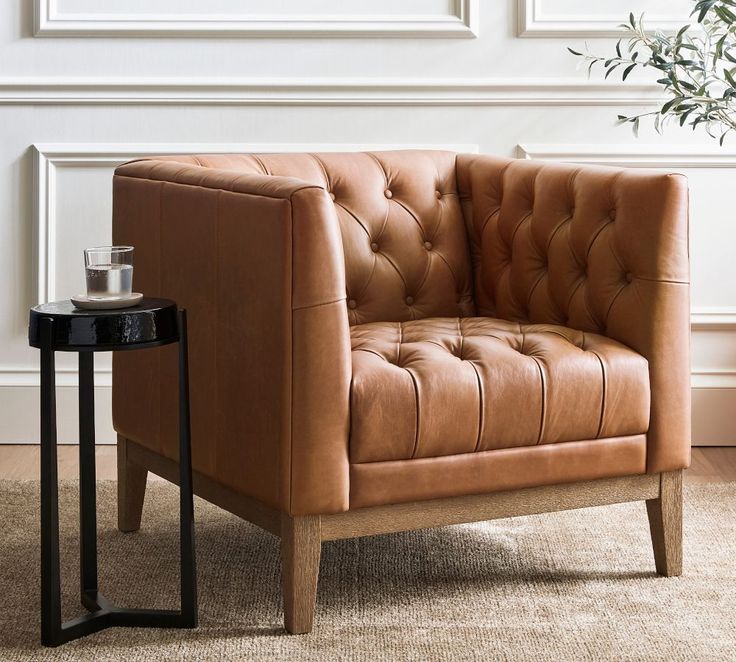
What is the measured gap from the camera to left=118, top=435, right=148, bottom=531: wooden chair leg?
2.35 meters

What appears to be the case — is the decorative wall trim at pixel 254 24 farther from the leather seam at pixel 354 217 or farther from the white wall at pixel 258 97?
the leather seam at pixel 354 217

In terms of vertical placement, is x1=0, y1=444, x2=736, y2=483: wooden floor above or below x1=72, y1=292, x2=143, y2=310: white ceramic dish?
below

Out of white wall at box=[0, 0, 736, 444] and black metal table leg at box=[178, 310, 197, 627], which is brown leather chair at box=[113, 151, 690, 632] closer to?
black metal table leg at box=[178, 310, 197, 627]

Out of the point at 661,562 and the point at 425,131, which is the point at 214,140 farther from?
the point at 661,562

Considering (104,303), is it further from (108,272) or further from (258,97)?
(258,97)

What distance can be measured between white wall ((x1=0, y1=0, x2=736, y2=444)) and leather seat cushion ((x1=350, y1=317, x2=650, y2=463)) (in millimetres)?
1142

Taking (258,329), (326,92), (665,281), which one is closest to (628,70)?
(326,92)

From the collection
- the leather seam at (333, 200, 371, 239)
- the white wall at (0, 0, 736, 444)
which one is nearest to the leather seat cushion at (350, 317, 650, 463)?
the leather seam at (333, 200, 371, 239)

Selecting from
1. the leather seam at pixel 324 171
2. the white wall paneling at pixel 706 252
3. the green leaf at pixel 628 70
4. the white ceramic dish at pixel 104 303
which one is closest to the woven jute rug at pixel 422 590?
the white ceramic dish at pixel 104 303

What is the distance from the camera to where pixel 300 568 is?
1808 millimetres

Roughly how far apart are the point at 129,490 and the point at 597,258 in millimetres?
1050

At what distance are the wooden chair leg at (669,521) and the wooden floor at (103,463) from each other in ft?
2.40

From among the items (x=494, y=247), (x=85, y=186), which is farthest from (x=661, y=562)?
(x=85, y=186)

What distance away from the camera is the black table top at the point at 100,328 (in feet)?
5.49
